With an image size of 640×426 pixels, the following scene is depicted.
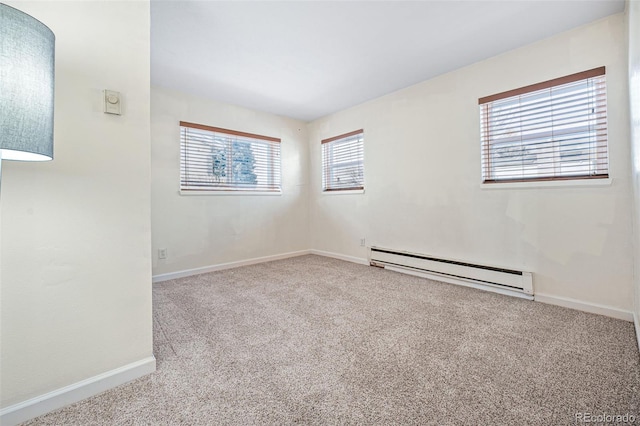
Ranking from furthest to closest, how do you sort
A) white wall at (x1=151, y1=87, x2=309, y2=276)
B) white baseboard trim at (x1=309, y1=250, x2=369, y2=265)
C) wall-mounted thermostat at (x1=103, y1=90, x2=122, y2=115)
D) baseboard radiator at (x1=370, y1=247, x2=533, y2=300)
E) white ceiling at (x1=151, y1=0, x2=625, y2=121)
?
1. white baseboard trim at (x1=309, y1=250, x2=369, y2=265)
2. white wall at (x1=151, y1=87, x2=309, y2=276)
3. baseboard radiator at (x1=370, y1=247, x2=533, y2=300)
4. white ceiling at (x1=151, y1=0, x2=625, y2=121)
5. wall-mounted thermostat at (x1=103, y1=90, x2=122, y2=115)

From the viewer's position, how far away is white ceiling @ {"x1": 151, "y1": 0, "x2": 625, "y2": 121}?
202 centimetres

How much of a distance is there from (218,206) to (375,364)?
2990 millimetres

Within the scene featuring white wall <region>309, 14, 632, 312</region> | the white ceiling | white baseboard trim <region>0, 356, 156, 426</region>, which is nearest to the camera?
white baseboard trim <region>0, 356, 156, 426</region>

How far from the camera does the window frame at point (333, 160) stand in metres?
4.09

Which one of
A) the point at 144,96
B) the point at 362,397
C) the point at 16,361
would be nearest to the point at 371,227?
the point at 362,397

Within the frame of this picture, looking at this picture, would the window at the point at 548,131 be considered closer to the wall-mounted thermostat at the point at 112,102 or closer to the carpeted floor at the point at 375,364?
the carpeted floor at the point at 375,364

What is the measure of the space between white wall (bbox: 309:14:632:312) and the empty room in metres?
0.02

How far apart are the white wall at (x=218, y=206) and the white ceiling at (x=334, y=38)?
1.31 feet

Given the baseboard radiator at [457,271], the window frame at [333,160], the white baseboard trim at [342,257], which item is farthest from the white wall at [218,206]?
the baseboard radiator at [457,271]

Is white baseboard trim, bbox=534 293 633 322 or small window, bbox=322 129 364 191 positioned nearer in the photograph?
A: white baseboard trim, bbox=534 293 633 322

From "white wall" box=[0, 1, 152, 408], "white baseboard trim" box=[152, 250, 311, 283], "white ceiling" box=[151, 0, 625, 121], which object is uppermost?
"white ceiling" box=[151, 0, 625, 121]

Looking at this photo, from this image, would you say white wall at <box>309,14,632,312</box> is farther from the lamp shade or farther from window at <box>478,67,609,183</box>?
the lamp shade

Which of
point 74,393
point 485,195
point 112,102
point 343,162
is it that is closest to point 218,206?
point 343,162

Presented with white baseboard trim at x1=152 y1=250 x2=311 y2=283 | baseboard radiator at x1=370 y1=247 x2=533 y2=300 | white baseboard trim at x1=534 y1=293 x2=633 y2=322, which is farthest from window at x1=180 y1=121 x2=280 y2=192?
white baseboard trim at x1=534 y1=293 x2=633 y2=322
